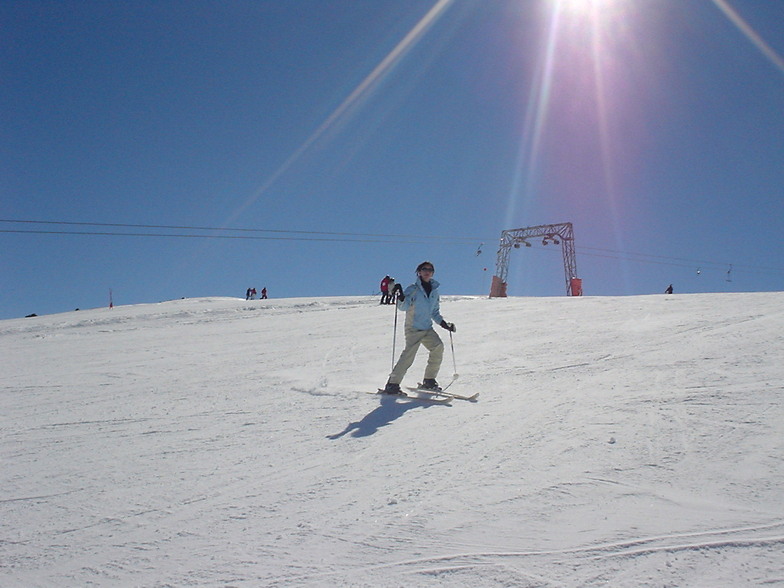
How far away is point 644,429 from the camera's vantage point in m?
4.84

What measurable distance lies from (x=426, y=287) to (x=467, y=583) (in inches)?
204

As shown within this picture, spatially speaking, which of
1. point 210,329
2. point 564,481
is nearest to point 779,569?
point 564,481

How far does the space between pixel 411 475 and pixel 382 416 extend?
1.93 meters

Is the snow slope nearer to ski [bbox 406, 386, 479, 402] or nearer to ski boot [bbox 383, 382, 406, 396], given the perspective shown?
ski boot [bbox 383, 382, 406, 396]

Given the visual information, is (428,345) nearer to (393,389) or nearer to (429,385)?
(429,385)

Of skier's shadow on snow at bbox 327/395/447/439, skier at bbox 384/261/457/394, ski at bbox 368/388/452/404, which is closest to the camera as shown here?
skier's shadow on snow at bbox 327/395/447/439

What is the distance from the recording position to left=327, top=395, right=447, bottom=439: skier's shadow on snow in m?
5.55

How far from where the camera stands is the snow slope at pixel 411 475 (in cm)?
300

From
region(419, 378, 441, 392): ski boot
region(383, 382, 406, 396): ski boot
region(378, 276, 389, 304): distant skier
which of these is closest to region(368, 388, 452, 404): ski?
region(383, 382, 406, 396): ski boot

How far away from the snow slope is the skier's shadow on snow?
0.04 m

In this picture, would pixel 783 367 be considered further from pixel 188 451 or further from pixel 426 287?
pixel 188 451

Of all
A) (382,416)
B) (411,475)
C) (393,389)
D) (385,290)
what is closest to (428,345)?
(393,389)

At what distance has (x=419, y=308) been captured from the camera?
25.0ft

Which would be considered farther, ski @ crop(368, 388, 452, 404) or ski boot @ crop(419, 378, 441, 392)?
ski boot @ crop(419, 378, 441, 392)
